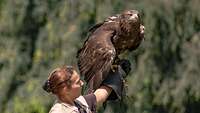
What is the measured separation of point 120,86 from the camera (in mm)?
4227

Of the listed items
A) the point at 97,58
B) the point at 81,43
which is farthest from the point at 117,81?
the point at 81,43

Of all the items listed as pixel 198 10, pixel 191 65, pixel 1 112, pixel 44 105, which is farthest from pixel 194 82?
pixel 1 112

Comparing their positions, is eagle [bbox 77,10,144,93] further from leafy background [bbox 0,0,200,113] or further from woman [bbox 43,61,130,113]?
leafy background [bbox 0,0,200,113]

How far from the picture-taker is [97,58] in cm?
433

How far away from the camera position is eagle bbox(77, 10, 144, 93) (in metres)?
4.29

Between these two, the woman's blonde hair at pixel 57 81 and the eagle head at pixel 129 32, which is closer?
the woman's blonde hair at pixel 57 81

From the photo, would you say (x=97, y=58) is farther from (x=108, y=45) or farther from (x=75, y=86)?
(x=75, y=86)

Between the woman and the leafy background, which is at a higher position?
the woman

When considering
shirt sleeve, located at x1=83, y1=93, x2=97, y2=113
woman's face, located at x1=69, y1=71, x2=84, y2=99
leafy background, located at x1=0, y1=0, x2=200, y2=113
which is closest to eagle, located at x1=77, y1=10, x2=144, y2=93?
shirt sleeve, located at x1=83, y1=93, x2=97, y2=113

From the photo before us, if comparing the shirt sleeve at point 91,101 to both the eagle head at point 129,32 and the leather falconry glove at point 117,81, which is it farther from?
the eagle head at point 129,32

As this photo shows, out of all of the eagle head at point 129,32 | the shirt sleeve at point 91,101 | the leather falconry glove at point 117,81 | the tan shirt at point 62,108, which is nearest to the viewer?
the tan shirt at point 62,108

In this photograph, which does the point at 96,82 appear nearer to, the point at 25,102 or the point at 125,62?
the point at 125,62

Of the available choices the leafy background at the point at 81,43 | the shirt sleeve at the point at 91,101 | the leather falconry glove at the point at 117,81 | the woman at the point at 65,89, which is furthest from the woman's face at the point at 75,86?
the leafy background at the point at 81,43

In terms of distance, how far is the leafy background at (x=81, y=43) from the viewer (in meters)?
12.8
